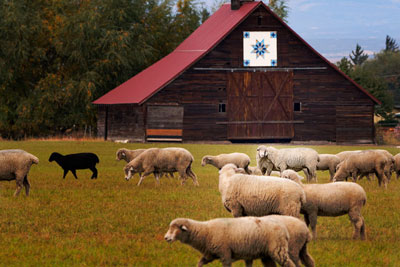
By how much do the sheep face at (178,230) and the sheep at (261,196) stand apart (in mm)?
2352

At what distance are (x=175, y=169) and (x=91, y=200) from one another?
3598 mm

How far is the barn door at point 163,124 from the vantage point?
38094 millimetres

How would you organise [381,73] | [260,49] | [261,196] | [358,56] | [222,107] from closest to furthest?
[261,196]
[222,107]
[260,49]
[381,73]
[358,56]

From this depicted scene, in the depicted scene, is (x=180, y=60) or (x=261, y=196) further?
(x=180, y=60)

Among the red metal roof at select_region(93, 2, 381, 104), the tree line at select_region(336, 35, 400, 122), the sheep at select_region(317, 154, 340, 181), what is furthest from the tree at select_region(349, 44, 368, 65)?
the sheep at select_region(317, 154, 340, 181)

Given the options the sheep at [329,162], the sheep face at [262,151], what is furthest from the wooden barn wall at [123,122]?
the sheep face at [262,151]

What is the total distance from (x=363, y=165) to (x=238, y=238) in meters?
9.51

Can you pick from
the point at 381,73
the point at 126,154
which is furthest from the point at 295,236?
the point at 381,73

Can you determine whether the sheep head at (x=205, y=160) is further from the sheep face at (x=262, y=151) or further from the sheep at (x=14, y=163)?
the sheep at (x=14, y=163)

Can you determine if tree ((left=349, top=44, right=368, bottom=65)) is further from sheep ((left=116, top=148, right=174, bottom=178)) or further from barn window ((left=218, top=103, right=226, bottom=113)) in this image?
sheep ((left=116, top=148, right=174, bottom=178))

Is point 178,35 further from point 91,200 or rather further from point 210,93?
point 91,200

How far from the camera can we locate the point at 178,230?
21.4 ft

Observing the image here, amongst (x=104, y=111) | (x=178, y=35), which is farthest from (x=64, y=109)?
(x=178, y=35)

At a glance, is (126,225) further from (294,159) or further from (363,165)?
(294,159)
